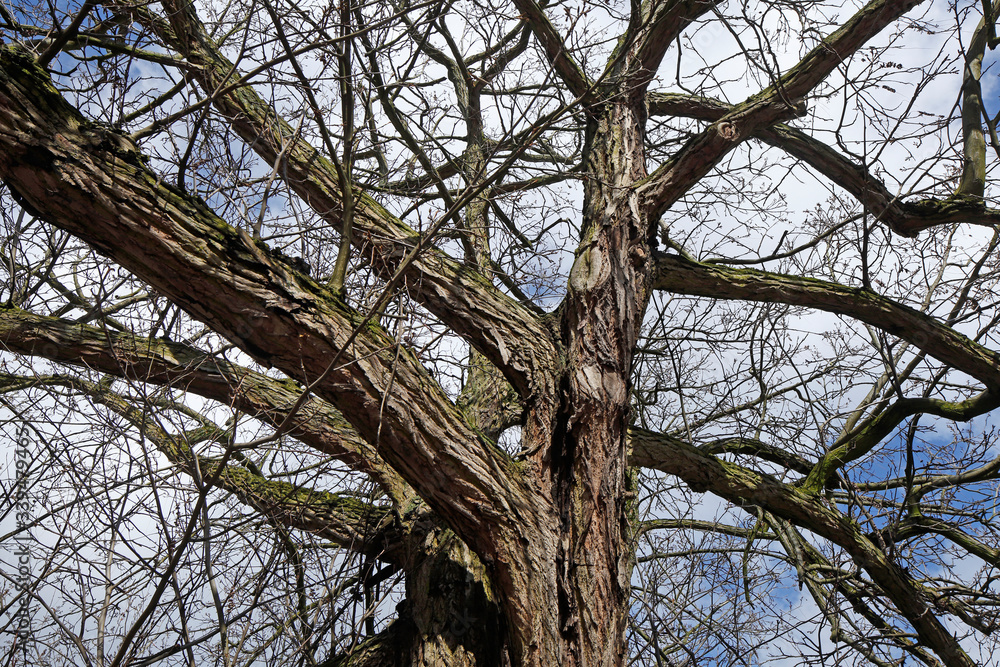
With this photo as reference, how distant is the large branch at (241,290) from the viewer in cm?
208

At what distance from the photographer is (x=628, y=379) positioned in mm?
3334

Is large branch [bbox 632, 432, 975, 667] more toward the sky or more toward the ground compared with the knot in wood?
more toward the ground

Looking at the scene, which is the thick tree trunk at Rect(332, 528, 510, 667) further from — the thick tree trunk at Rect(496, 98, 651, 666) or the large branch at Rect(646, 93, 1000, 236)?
the large branch at Rect(646, 93, 1000, 236)

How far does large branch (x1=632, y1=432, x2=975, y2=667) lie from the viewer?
3.80 m

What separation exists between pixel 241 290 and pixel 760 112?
2906 mm

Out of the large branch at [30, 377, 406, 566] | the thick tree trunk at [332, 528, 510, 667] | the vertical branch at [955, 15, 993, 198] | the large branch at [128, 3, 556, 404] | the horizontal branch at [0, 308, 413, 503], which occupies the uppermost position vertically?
the vertical branch at [955, 15, 993, 198]

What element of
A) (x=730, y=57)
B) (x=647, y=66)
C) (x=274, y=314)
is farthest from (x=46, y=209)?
(x=730, y=57)

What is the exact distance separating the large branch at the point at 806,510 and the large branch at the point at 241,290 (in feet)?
4.29

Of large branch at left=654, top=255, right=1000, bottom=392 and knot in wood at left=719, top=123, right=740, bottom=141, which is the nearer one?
knot in wood at left=719, top=123, right=740, bottom=141

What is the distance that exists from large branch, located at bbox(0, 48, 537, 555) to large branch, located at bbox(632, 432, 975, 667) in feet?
4.29

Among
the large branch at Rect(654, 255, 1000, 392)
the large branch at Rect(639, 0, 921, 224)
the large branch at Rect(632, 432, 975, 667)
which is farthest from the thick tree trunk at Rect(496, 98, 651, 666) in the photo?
the large branch at Rect(632, 432, 975, 667)

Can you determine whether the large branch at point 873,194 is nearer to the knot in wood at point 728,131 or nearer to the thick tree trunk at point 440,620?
the knot in wood at point 728,131

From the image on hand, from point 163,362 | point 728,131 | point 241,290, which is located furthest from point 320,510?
point 728,131

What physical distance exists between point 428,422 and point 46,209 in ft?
4.72
